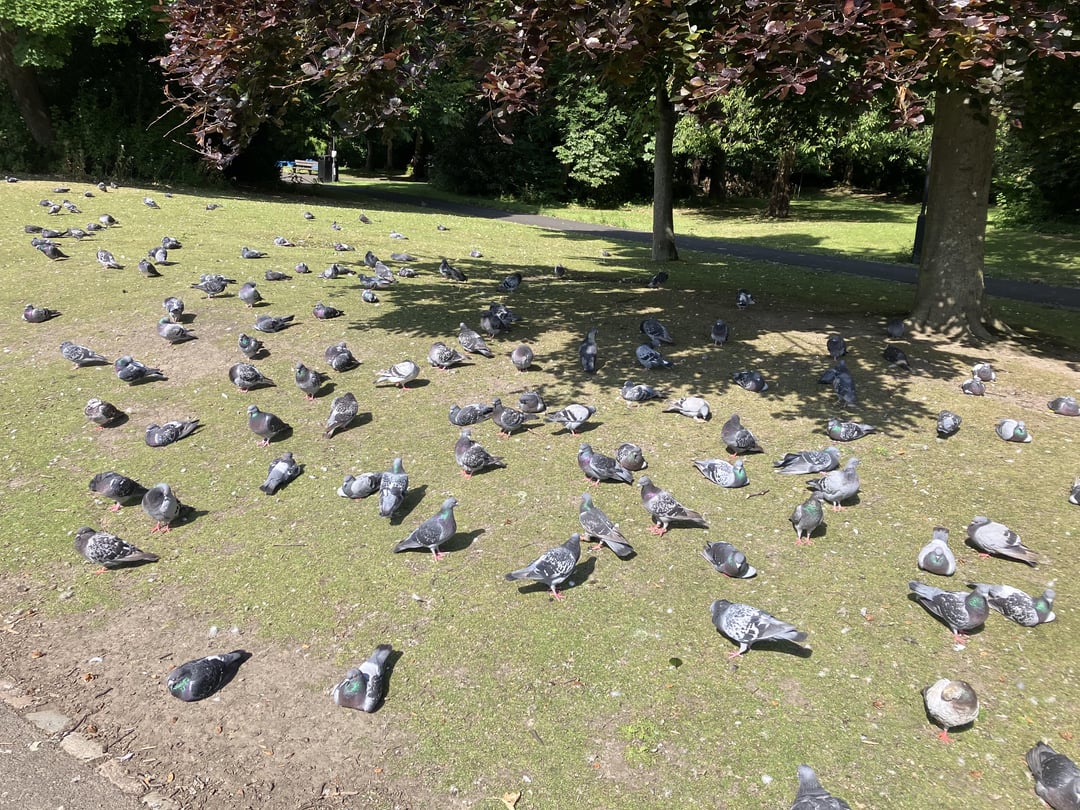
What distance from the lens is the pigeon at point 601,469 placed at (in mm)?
6871

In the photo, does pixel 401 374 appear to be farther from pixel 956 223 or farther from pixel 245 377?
pixel 956 223

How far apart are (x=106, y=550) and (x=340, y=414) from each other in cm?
278

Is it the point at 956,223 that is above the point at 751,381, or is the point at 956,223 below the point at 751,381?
above

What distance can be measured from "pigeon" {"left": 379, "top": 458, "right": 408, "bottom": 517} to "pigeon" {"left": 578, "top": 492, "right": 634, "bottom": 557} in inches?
66.9

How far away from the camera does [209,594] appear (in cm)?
563

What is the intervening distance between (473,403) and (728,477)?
3.34m

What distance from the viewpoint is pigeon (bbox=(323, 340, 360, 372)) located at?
9484 mm

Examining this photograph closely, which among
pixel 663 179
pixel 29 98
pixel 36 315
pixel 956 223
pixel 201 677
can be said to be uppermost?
pixel 29 98

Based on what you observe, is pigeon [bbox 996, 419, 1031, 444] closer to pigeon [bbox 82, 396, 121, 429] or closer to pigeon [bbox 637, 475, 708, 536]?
pigeon [bbox 637, 475, 708, 536]

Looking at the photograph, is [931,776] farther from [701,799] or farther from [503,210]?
[503,210]

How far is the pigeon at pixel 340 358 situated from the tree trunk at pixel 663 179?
→ 9.14 m

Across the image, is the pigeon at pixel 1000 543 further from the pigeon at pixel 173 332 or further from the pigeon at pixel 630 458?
the pigeon at pixel 173 332

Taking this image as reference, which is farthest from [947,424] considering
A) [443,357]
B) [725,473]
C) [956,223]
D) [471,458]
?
[443,357]

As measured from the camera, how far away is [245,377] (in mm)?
9000
